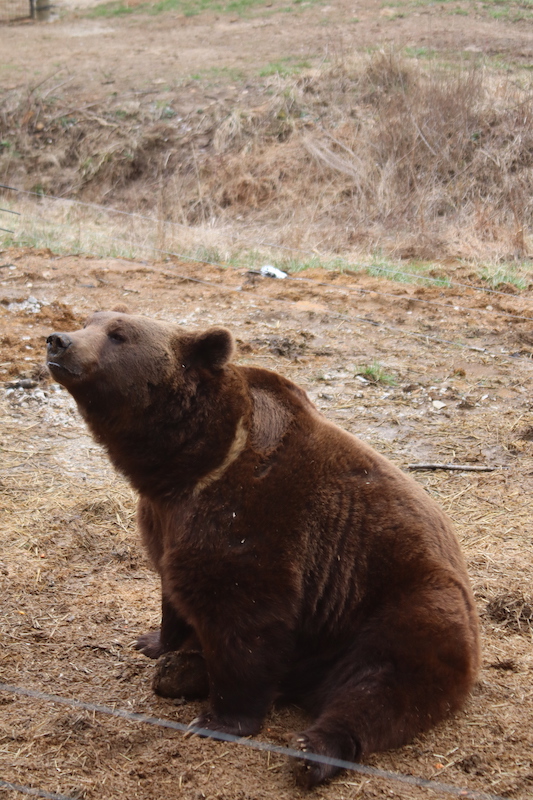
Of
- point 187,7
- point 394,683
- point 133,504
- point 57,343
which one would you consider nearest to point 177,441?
point 57,343

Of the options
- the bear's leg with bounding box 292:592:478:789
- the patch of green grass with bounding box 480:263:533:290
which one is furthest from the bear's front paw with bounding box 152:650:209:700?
the patch of green grass with bounding box 480:263:533:290

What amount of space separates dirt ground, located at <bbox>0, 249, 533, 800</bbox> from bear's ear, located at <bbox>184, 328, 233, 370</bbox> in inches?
59.8

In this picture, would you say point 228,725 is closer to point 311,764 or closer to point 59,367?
point 311,764

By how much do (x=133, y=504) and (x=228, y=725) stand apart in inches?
99.6

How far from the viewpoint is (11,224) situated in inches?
517

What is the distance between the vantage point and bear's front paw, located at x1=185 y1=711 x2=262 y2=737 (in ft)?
10.8

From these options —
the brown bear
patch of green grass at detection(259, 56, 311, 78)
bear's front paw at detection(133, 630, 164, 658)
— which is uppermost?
patch of green grass at detection(259, 56, 311, 78)

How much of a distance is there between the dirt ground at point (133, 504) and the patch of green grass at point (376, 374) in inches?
0.9

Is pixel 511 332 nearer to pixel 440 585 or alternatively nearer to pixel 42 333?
pixel 42 333

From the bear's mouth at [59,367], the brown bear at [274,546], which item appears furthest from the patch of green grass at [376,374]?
the bear's mouth at [59,367]

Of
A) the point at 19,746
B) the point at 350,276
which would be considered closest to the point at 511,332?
the point at 350,276

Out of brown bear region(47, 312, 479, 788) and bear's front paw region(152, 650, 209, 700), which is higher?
brown bear region(47, 312, 479, 788)

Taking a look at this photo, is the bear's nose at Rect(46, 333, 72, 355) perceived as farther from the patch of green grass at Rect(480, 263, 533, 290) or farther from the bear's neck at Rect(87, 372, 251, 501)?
the patch of green grass at Rect(480, 263, 533, 290)

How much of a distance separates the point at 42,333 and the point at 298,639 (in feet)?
18.3
